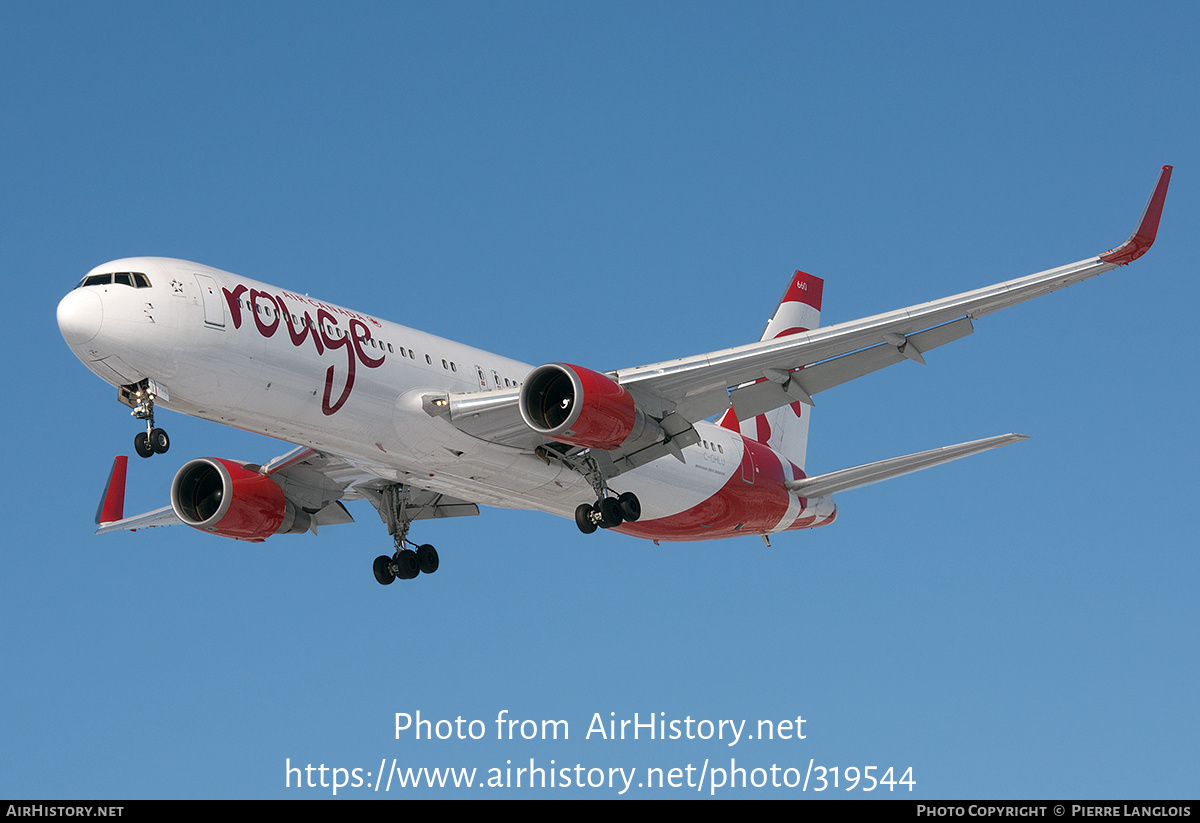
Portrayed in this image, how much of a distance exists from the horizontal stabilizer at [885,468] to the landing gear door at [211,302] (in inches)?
632

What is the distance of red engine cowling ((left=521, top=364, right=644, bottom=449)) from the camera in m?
27.2

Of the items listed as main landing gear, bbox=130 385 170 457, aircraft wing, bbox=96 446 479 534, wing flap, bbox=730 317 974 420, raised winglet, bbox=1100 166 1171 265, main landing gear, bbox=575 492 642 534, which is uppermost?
raised winglet, bbox=1100 166 1171 265

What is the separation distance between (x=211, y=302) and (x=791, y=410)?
66.4 feet

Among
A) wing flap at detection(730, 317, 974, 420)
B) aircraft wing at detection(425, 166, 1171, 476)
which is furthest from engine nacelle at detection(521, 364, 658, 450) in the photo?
wing flap at detection(730, 317, 974, 420)

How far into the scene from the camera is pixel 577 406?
27062 mm

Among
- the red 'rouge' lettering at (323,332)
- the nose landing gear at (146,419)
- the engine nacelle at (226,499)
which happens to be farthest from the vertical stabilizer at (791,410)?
the nose landing gear at (146,419)

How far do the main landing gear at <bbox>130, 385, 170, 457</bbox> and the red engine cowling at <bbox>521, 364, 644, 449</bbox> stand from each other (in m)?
7.00

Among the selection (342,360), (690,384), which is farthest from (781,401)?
(342,360)

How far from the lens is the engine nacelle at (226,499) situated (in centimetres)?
3253

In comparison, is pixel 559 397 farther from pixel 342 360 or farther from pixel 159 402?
pixel 159 402

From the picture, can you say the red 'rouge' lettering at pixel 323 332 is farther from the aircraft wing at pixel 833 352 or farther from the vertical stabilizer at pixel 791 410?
the vertical stabilizer at pixel 791 410

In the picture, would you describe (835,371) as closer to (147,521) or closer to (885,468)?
(885,468)

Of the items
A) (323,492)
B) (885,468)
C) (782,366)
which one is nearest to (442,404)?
(782,366)

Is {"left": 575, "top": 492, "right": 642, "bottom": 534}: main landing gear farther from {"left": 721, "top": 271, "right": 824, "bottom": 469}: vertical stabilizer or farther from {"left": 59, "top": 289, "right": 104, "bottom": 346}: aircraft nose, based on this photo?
{"left": 59, "top": 289, "right": 104, "bottom": 346}: aircraft nose
